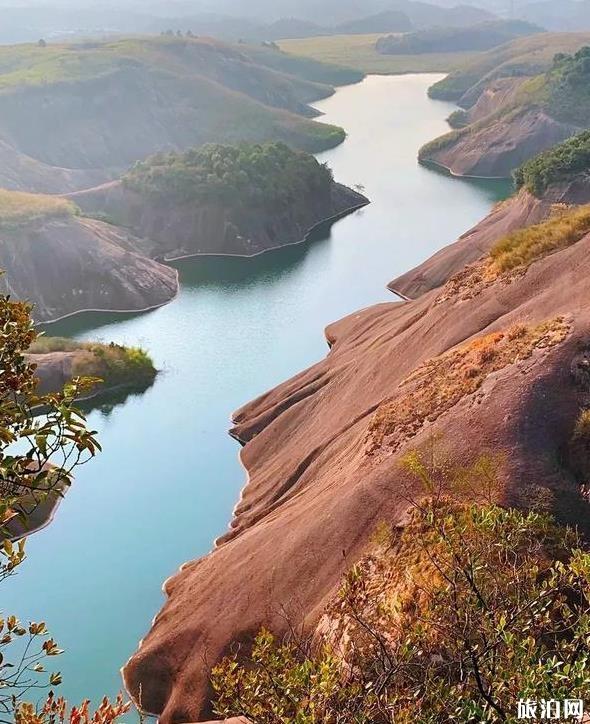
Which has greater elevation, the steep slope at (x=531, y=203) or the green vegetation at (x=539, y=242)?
the green vegetation at (x=539, y=242)

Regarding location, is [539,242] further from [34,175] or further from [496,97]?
[496,97]

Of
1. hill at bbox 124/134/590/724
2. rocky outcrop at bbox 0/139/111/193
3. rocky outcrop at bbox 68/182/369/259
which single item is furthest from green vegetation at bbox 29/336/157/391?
rocky outcrop at bbox 0/139/111/193

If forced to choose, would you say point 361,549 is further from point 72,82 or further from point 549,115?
point 72,82

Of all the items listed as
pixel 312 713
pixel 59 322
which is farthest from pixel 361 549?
pixel 59 322

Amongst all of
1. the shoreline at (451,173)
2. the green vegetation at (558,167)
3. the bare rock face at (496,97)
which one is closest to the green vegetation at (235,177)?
the shoreline at (451,173)

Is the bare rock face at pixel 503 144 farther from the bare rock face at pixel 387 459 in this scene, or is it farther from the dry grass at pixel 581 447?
the dry grass at pixel 581 447

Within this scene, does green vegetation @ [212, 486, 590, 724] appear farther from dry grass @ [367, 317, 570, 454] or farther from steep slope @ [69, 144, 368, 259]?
steep slope @ [69, 144, 368, 259]
